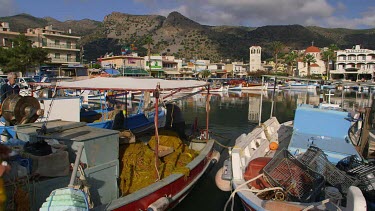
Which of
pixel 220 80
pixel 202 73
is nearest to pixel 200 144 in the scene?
pixel 220 80

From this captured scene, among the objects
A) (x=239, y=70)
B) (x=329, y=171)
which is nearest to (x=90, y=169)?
(x=329, y=171)

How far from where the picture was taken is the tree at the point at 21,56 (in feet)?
156

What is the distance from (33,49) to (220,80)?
49978mm

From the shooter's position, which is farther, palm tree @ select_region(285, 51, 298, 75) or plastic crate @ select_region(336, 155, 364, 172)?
palm tree @ select_region(285, 51, 298, 75)

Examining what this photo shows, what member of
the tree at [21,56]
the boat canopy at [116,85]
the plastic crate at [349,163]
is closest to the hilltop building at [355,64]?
the tree at [21,56]

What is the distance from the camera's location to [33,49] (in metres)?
49.1

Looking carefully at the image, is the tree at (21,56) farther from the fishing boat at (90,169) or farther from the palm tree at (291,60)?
the palm tree at (291,60)

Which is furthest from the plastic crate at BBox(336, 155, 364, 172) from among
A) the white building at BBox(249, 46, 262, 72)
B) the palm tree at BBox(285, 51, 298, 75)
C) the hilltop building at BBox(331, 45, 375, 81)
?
the white building at BBox(249, 46, 262, 72)

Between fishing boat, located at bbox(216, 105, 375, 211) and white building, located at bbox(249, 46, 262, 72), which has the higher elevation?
white building, located at bbox(249, 46, 262, 72)

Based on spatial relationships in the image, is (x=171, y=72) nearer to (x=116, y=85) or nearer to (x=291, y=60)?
(x=291, y=60)

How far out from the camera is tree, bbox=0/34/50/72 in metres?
47.5

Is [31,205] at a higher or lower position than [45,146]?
lower

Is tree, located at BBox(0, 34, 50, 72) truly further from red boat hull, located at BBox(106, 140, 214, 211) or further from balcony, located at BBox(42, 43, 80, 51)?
red boat hull, located at BBox(106, 140, 214, 211)

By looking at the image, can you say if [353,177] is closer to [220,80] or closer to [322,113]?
[322,113]
